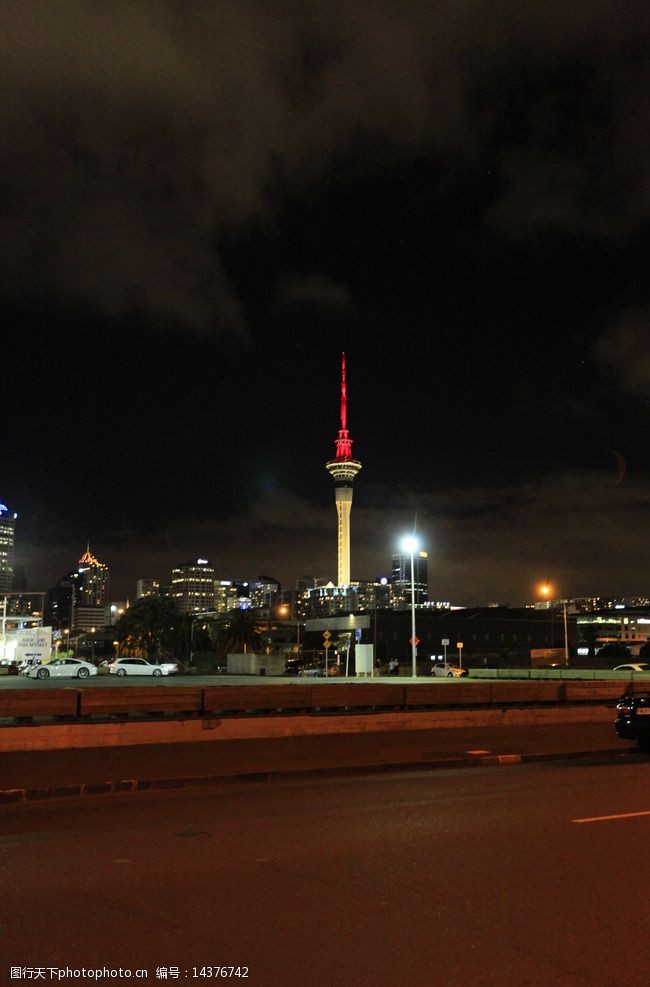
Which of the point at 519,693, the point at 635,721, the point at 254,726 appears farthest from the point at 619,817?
the point at 519,693

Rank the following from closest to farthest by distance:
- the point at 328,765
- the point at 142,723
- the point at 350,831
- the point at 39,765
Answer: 1. the point at 350,831
2. the point at 39,765
3. the point at 328,765
4. the point at 142,723

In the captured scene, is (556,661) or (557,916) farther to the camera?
(556,661)

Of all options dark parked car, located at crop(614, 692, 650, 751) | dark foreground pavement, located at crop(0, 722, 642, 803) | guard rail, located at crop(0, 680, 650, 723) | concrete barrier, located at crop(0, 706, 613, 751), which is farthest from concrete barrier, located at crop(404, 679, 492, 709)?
dark parked car, located at crop(614, 692, 650, 751)

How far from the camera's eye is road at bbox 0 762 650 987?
18.2ft

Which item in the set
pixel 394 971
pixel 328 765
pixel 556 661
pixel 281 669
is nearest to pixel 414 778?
pixel 328 765

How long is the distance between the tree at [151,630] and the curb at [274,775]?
76.1 m

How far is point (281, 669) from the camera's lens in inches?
2995

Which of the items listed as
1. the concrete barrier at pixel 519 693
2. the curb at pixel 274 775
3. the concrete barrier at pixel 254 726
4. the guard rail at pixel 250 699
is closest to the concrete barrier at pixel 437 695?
the guard rail at pixel 250 699

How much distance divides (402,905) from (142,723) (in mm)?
12871

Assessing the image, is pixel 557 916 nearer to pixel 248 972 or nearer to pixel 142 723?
pixel 248 972

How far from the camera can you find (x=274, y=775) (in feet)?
49.1

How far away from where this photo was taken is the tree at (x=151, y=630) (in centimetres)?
9119

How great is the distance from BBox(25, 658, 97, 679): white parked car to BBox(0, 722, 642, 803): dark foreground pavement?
40.5 meters

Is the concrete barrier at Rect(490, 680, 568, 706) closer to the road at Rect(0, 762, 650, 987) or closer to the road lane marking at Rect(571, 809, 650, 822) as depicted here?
the road at Rect(0, 762, 650, 987)
